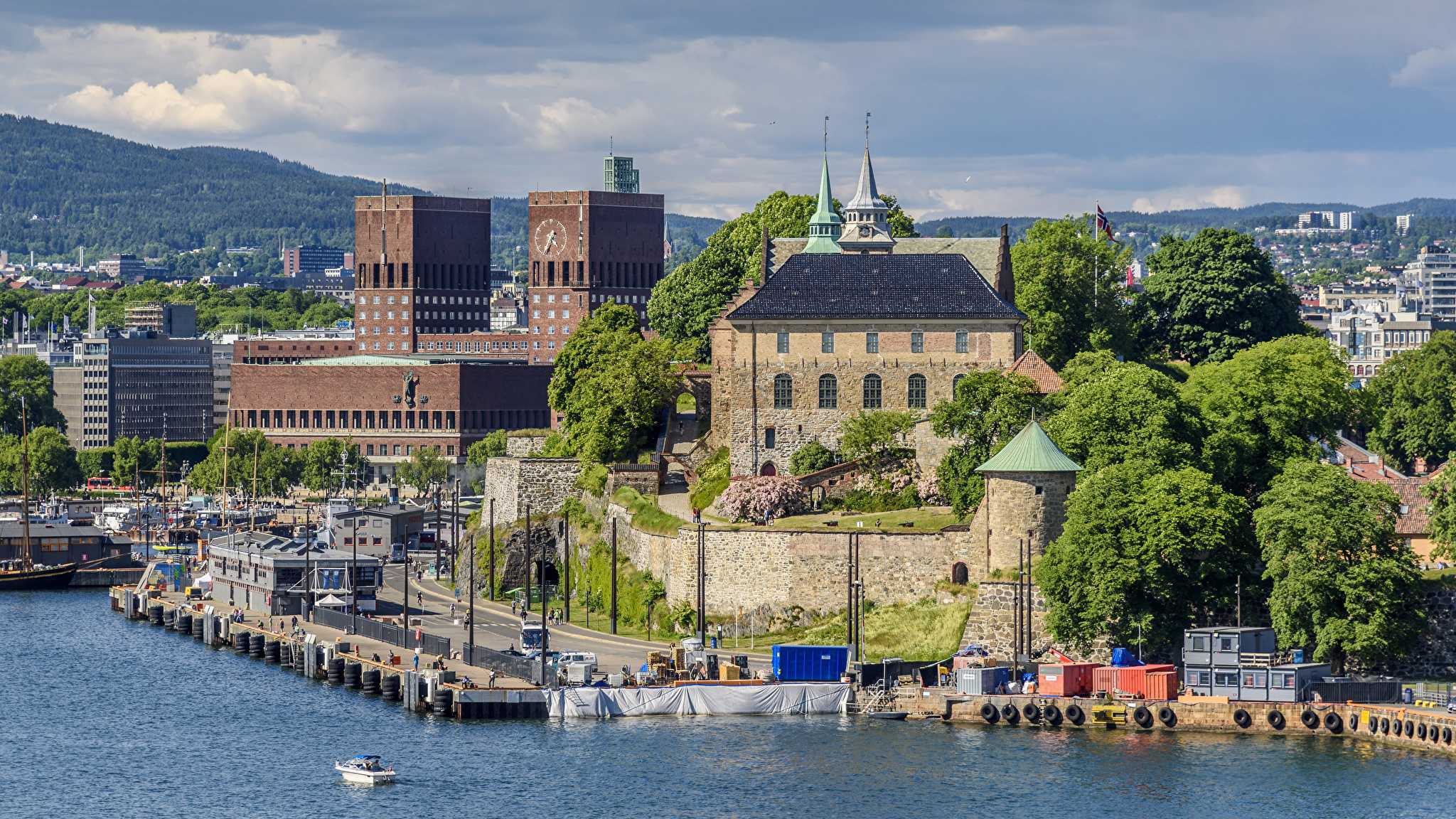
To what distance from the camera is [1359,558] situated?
102562 millimetres

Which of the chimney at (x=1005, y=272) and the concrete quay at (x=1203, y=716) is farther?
the chimney at (x=1005, y=272)

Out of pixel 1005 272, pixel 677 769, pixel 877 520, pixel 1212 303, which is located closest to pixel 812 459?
pixel 877 520

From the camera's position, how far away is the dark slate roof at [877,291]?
12694 centimetres

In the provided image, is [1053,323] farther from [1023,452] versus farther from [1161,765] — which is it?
[1161,765]

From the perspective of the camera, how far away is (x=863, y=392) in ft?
419

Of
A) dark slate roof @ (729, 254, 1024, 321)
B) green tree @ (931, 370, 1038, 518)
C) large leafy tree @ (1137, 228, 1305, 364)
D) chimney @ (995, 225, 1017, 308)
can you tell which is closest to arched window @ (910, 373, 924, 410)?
dark slate roof @ (729, 254, 1024, 321)

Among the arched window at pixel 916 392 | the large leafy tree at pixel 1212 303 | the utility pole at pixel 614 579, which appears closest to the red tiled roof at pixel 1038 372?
the arched window at pixel 916 392

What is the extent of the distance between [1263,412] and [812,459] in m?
21.9

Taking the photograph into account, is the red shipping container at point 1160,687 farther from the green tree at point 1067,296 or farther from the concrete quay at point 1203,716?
the green tree at point 1067,296

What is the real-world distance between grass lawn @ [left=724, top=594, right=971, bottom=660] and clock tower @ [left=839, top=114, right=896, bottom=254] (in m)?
34.1

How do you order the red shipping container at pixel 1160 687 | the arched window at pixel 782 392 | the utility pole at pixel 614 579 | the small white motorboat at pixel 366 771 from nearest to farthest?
1. the small white motorboat at pixel 366 771
2. the red shipping container at pixel 1160 687
3. the utility pole at pixel 614 579
4. the arched window at pixel 782 392

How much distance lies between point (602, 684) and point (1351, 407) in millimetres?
41872

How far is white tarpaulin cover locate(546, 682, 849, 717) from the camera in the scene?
10425 centimetres

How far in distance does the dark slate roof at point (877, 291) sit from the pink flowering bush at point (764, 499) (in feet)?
30.1
